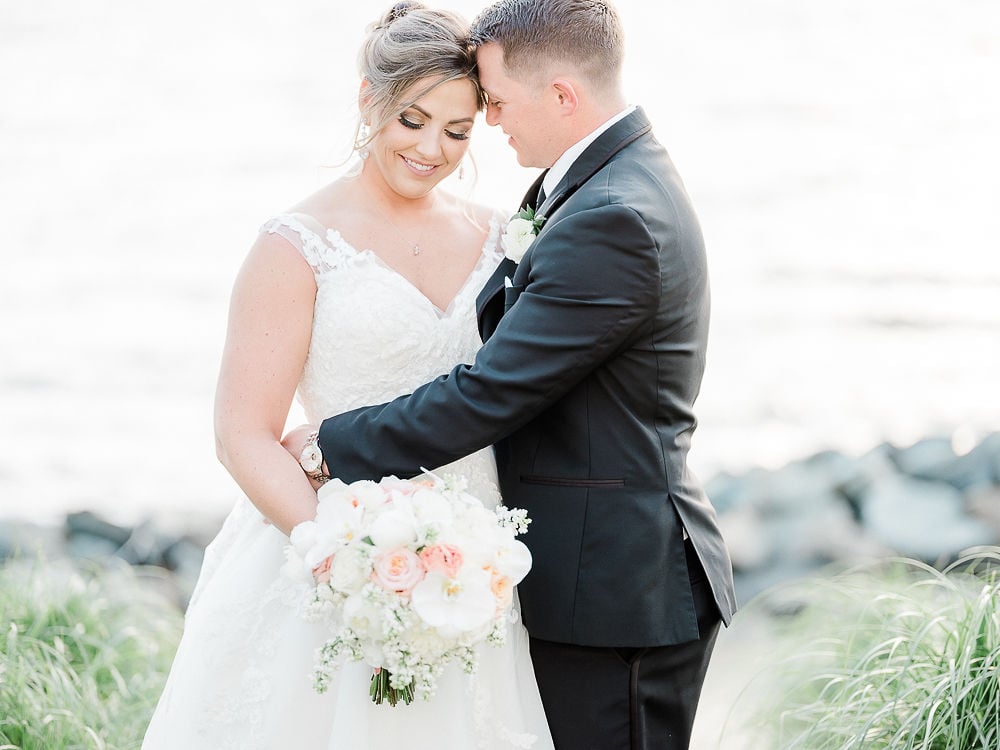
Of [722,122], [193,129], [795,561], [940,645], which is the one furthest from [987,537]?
[193,129]

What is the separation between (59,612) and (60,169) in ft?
22.7

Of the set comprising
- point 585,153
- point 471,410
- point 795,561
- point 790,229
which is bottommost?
point 795,561

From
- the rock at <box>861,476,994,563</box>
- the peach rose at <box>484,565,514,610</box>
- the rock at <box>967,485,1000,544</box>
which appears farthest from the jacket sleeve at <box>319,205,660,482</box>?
the rock at <box>967,485,1000,544</box>

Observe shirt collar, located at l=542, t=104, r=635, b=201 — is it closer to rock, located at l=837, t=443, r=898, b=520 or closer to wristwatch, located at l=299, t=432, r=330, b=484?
wristwatch, located at l=299, t=432, r=330, b=484

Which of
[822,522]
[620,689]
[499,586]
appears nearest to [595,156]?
[499,586]

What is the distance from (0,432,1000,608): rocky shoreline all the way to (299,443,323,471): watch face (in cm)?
355

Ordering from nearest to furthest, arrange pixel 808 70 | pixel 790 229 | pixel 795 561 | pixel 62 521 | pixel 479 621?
pixel 479 621, pixel 795 561, pixel 62 521, pixel 790 229, pixel 808 70

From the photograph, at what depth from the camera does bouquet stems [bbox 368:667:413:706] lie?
2.32 meters

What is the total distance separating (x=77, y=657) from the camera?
164 inches

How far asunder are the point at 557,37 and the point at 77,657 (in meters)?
2.84

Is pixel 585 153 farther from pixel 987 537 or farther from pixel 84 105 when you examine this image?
pixel 84 105

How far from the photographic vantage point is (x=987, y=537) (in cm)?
617

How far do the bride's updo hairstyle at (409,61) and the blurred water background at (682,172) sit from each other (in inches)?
181

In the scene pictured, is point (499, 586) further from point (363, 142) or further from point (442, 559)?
point (363, 142)
